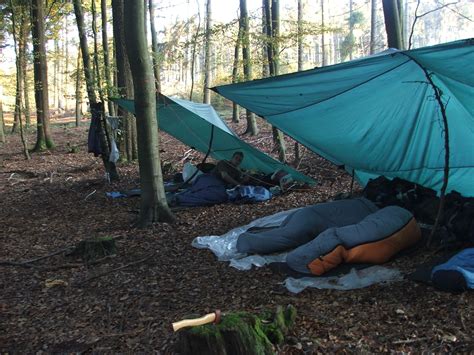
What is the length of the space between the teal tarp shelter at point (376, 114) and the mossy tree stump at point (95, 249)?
2.04m

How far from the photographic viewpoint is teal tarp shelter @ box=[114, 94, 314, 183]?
22.2ft

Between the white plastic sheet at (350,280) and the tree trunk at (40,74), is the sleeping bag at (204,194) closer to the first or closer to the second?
the white plastic sheet at (350,280)

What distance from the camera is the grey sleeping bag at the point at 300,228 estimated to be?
3859mm

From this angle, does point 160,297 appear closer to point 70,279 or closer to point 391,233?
point 70,279

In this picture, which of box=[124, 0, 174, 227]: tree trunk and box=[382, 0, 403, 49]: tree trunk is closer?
box=[124, 0, 174, 227]: tree trunk

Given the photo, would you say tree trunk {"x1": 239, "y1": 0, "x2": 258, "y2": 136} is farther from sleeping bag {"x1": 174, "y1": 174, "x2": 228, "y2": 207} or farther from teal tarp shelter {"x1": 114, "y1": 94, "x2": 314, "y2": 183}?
sleeping bag {"x1": 174, "y1": 174, "x2": 228, "y2": 207}

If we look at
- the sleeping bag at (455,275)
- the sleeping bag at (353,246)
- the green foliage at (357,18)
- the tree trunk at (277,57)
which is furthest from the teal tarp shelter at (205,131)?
the green foliage at (357,18)

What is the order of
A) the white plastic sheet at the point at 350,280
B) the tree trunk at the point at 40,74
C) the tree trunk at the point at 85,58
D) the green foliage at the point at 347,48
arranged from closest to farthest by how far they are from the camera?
the white plastic sheet at the point at 350,280 < the tree trunk at the point at 85,58 < the tree trunk at the point at 40,74 < the green foliage at the point at 347,48

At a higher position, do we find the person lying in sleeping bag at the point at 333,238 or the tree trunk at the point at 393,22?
the tree trunk at the point at 393,22

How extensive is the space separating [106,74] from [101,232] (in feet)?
20.3

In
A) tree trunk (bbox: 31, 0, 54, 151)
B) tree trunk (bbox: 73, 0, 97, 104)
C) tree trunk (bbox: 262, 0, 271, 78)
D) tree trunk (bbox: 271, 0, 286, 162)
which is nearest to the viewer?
tree trunk (bbox: 271, 0, 286, 162)

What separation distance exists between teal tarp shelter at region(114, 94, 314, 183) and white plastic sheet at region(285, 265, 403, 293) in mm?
3470


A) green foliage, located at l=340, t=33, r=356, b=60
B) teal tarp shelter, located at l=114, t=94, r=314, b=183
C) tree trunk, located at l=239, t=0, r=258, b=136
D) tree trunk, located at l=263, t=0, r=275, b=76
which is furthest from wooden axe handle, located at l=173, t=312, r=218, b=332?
green foliage, located at l=340, t=33, r=356, b=60

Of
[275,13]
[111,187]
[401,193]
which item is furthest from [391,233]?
[275,13]
